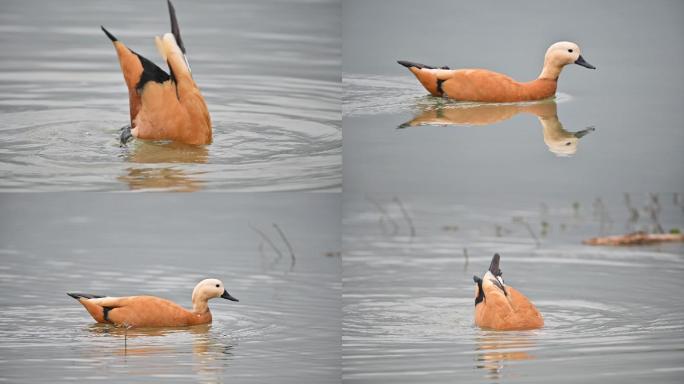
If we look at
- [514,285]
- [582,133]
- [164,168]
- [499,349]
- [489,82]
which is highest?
[489,82]

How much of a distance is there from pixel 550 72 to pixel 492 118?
0.42m

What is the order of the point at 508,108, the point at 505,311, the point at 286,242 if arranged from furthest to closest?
the point at 286,242 < the point at 508,108 < the point at 505,311

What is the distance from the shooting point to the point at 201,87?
925 centimetres

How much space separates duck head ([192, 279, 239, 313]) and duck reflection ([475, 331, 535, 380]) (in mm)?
1447

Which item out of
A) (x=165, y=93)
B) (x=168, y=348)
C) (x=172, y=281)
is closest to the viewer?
(x=165, y=93)

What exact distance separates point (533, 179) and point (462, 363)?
1.14 meters

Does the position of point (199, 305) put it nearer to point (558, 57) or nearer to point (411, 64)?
point (411, 64)

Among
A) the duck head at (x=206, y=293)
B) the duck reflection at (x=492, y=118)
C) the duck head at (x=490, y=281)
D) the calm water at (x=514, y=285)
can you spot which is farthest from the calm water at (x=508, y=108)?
the duck head at (x=206, y=293)

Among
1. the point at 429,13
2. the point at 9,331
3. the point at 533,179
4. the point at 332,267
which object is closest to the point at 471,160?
the point at 533,179

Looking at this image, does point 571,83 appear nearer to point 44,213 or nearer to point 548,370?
point 548,370

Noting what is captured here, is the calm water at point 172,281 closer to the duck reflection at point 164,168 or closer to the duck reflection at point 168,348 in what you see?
the duck reflection at point 168,348

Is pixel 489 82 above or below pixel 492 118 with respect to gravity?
above

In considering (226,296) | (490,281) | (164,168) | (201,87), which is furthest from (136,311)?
(490,281)

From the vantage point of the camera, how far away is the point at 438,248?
34.0ft
